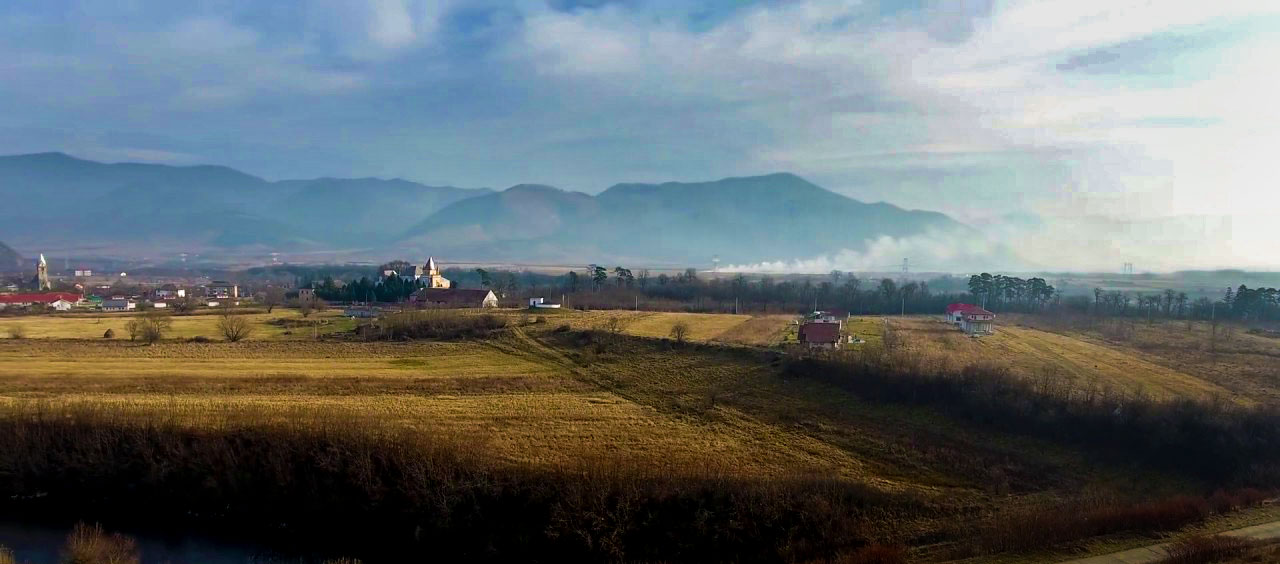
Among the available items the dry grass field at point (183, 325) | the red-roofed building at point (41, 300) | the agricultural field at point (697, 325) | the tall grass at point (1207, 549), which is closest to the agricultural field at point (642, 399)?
the agricultural field at point (697, 325)

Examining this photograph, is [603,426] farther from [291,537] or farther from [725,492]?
[291,537]

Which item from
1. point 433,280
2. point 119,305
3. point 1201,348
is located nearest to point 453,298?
point 433,280

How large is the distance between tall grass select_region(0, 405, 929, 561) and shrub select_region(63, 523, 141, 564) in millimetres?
2890

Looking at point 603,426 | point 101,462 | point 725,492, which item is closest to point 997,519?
point 725,492

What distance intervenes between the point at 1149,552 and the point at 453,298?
213ft

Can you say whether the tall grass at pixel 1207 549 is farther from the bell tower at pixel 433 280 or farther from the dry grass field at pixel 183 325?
the bell tower at pixel 433 280

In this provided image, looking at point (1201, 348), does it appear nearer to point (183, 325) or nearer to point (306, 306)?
point (183, 325)

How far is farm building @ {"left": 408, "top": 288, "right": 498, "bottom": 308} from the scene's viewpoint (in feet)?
230

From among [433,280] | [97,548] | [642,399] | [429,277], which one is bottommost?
[97,548]

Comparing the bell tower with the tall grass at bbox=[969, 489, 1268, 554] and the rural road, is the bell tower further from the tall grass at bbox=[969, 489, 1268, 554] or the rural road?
the rural road

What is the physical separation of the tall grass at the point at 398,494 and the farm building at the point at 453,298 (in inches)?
1680

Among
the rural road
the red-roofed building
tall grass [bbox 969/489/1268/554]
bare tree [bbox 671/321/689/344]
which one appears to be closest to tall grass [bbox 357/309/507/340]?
bare tree [bbox 671/321/689/344]

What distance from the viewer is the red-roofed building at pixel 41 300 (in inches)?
2862

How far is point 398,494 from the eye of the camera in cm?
2314
